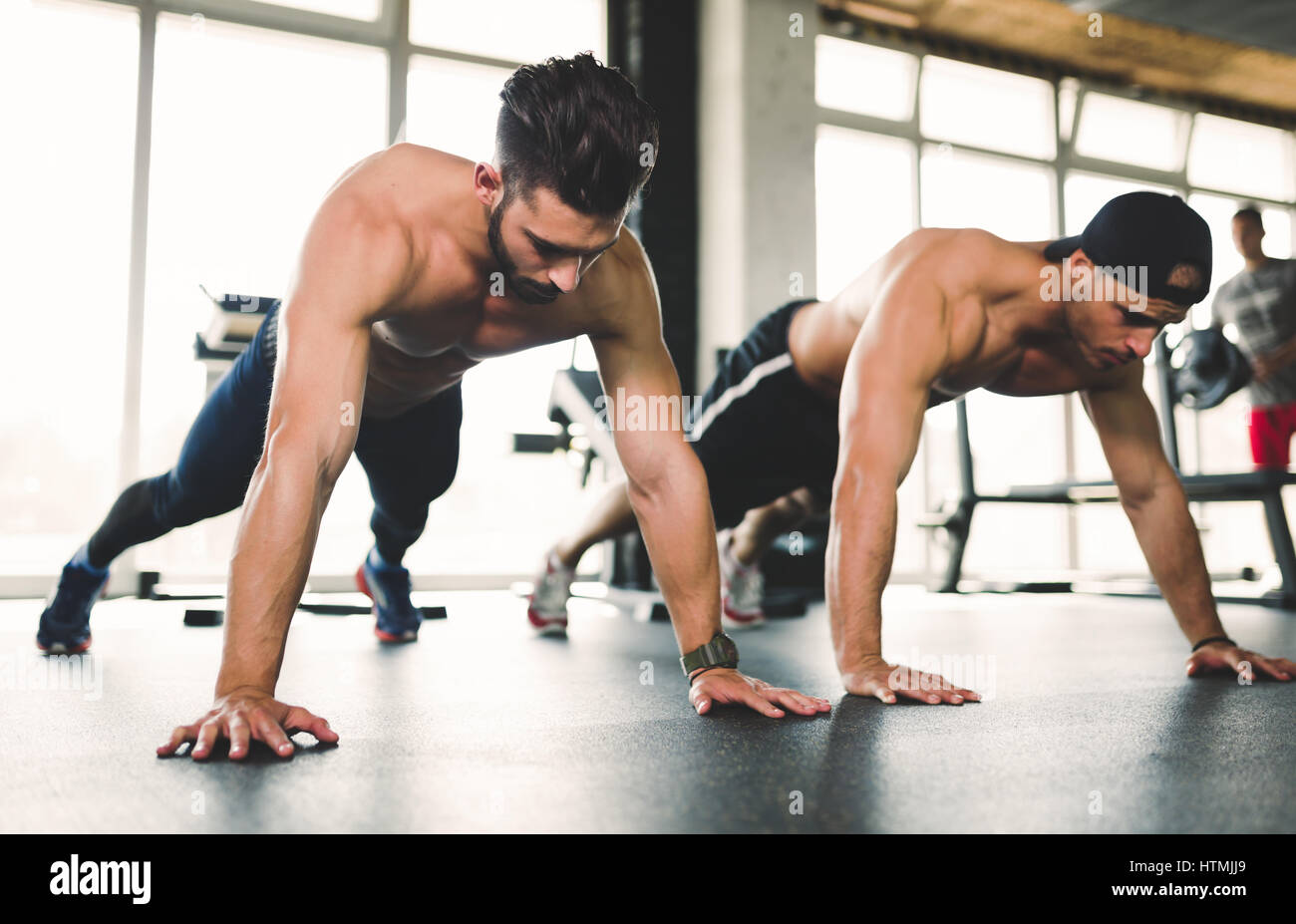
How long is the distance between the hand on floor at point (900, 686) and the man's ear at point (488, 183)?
0.93 m

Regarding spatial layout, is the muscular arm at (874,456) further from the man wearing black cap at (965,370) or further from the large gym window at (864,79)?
the large gym window at (864,79)

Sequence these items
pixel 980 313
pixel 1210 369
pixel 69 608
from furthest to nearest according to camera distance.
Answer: pixel 1210 369 → pixel 69 608 → pixel 980 313

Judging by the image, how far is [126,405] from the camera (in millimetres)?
4406

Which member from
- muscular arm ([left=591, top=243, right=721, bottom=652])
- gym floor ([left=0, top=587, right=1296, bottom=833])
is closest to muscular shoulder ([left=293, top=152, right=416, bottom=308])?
muscular arm ([left=591, top=243, right=721, bottom=652])

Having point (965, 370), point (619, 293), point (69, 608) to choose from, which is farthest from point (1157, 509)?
point (69, 608)

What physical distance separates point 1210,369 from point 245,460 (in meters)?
3.54

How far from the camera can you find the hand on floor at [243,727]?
1122 millimetres

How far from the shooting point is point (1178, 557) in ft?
6.30

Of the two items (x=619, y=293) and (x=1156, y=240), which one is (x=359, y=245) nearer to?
(x=619, y=293)

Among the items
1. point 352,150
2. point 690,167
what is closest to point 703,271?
point 690,167

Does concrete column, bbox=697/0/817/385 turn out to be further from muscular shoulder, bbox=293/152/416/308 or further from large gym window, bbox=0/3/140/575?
muscular shoulder, bbox=293/152/416/308

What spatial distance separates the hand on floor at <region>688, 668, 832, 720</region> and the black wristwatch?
12mm

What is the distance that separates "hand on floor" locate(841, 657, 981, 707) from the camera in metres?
1.55
